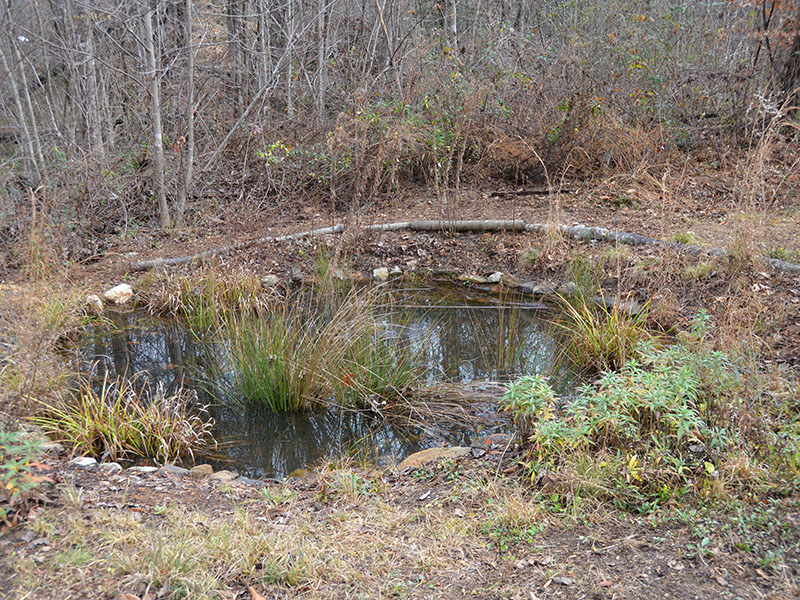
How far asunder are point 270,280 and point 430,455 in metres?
3.72

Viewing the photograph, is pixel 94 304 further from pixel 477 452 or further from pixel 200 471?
pixel 477 452

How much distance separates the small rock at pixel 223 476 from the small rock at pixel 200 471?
53mm

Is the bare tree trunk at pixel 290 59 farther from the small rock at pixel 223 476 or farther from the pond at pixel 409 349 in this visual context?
the small rock at pixel 223 476

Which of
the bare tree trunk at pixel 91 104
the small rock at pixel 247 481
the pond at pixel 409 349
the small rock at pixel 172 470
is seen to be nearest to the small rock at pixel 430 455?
the pond at pixel 409 349

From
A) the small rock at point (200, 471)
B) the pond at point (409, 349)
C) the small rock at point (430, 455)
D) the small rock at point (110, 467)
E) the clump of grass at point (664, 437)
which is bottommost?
the pond at point (409, 349)

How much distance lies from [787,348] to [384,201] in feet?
19.2

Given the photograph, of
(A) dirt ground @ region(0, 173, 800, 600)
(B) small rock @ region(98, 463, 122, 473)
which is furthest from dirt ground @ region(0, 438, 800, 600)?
(B) small rock @ region(98, 463, 122, 473)

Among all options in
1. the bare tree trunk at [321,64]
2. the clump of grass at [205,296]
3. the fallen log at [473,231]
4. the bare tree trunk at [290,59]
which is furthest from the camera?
the bare tree trunk at [321,64]

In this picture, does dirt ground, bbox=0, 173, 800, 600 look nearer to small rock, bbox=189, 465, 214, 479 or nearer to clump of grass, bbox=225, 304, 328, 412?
small rock, bbox=189, 465, 214, 479

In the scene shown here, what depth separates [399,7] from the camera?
10.6 m

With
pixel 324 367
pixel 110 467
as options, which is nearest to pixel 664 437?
pixel 324 367

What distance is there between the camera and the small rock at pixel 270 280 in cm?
679

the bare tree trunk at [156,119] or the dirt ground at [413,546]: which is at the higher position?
the bare tree trunk at [156,119]

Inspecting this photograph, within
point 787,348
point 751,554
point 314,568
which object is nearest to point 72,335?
point 314,568
